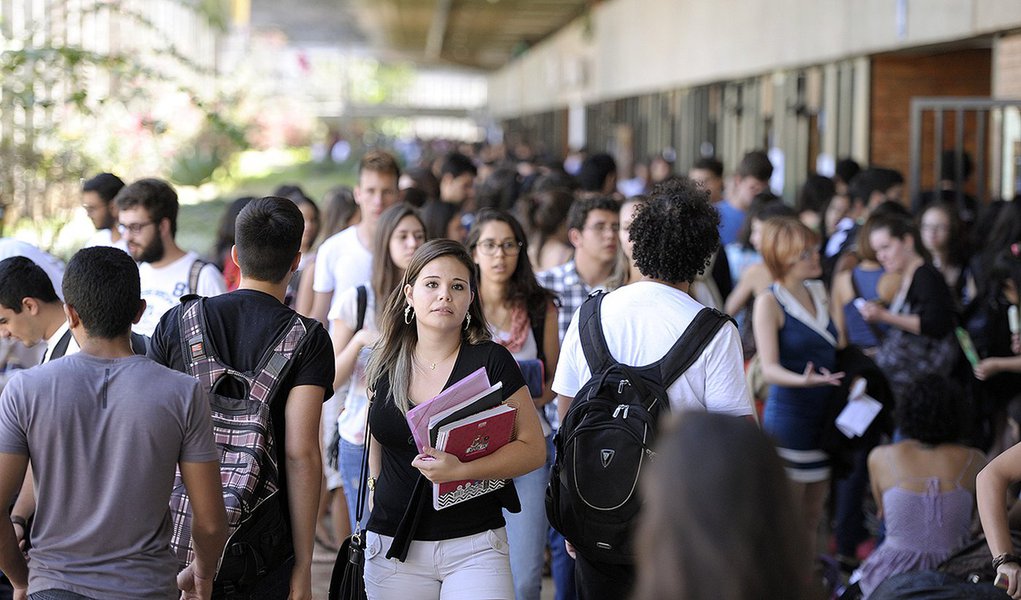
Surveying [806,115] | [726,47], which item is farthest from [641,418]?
[726,47]

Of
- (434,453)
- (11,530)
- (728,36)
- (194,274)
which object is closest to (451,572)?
(434,453)

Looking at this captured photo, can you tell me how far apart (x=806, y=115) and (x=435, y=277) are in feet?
33.4

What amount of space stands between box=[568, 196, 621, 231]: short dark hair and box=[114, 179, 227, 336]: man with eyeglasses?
166 cm

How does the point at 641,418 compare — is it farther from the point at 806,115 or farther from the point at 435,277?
the point at 806,115

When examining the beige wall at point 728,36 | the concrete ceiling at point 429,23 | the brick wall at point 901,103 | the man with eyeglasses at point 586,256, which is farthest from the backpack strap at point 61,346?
the concrete ceiling at point 429,23

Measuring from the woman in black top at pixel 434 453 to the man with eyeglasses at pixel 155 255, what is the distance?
1301mm

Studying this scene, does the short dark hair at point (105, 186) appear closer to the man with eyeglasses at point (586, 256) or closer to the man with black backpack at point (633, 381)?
the man with eyeglasses at point (586, 256)

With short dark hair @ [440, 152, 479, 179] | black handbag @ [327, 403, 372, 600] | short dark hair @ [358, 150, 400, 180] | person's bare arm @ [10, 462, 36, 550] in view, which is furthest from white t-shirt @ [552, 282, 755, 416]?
short dark hair @ [440, 152, 479, 179]

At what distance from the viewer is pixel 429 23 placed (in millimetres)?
40188

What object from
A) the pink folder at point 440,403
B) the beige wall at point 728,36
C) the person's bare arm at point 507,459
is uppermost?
the beige wall at point 728,36

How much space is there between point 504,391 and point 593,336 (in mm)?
318

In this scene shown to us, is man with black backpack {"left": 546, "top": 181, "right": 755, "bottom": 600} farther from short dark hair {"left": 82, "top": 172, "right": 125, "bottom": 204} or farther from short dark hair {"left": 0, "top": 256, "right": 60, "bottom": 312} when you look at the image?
short dark hair {"left": 82, "top": 172, "right": 125, "bottom": 204}

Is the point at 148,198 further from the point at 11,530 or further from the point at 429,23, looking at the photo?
the point at 429,23

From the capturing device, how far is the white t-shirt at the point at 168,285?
4.75 meters
